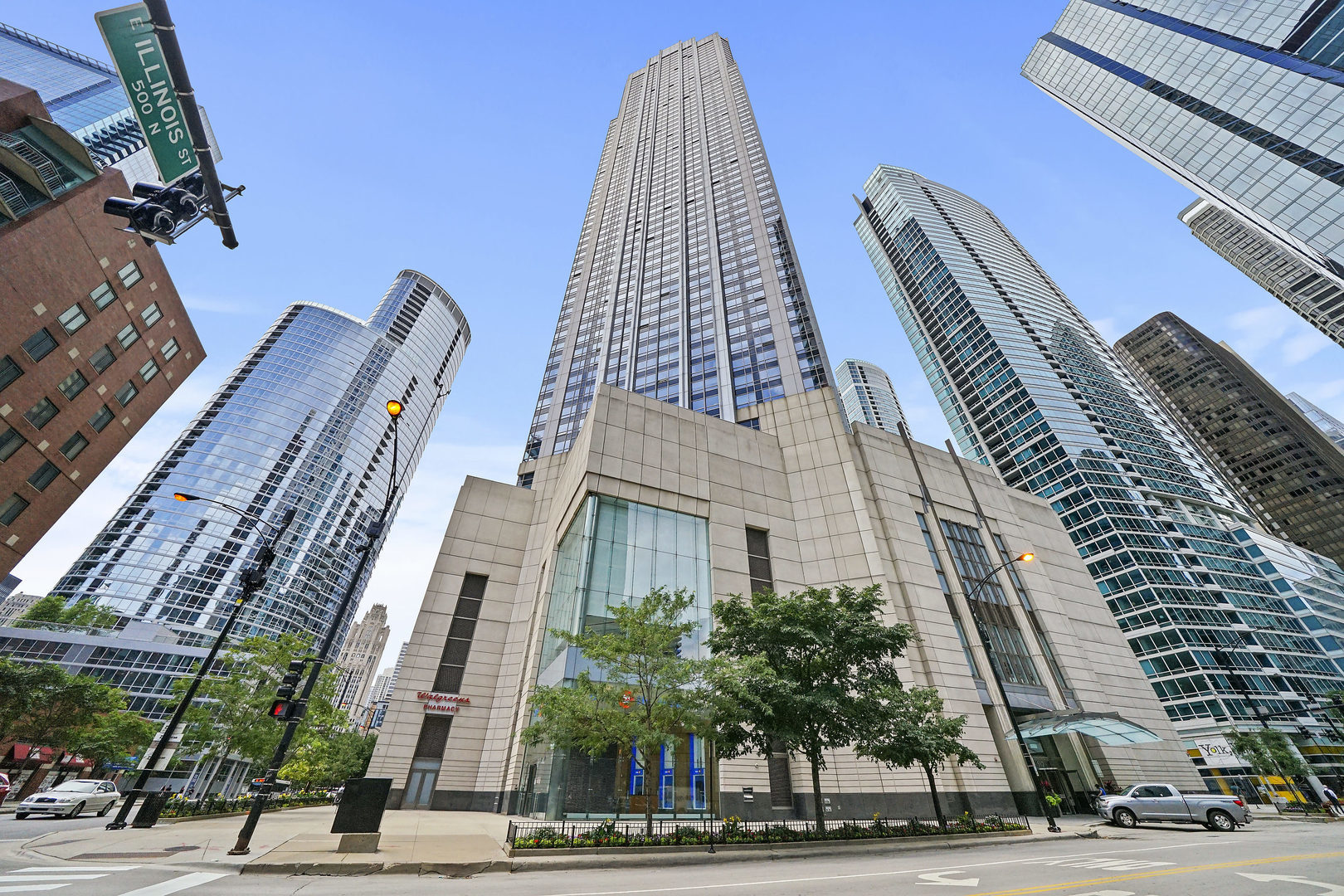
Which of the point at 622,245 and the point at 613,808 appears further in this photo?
the point at 622,245

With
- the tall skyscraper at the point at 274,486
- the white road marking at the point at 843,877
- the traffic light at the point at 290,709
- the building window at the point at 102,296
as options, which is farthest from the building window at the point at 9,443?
the tall skyscraper at the point at 274,486

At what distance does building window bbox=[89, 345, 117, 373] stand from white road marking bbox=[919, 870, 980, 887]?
160ft

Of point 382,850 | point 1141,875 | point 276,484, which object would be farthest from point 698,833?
point 276,484

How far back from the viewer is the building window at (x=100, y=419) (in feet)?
108

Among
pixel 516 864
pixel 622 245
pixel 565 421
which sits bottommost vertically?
pixel 516 864

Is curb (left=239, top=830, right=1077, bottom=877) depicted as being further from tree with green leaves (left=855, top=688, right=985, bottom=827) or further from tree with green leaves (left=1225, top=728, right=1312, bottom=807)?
tree with green leaves (left=1225, top=728, right=1312, bottom=807)

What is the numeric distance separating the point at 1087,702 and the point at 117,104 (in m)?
150

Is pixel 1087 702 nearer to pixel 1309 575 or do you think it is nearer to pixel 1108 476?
pixel 1108 476

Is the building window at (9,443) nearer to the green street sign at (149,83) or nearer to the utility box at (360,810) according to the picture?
the utility box at (360,810)

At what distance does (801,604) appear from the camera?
2091 centimetres

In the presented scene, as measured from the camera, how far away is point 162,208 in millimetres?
10078

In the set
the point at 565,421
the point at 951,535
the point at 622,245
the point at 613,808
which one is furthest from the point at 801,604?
the point at 622,245

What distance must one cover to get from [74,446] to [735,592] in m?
41.4

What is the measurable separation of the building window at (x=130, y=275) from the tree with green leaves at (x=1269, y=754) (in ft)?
332
